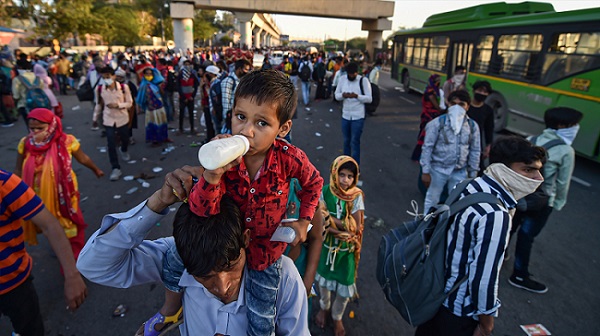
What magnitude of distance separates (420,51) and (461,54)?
3.75 meters

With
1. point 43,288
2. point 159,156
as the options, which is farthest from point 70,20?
point 43,288

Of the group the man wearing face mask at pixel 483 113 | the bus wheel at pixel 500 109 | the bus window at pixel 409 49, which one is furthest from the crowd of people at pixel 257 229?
the bus window at pixel 409 49

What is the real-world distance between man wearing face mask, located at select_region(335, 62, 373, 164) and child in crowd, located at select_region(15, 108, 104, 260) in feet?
14.8

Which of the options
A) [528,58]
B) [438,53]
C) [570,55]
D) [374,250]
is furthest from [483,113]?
[438,53]

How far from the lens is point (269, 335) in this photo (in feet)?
4.39

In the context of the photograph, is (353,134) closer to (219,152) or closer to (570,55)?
(219,152)

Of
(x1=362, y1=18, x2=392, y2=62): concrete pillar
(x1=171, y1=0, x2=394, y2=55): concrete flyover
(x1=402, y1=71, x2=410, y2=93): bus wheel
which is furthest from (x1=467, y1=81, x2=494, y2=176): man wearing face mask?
(x1=362, y1=18, x2=392, y2=62): concrete pillar

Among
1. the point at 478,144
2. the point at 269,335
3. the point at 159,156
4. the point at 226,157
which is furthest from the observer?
the point at 159,156

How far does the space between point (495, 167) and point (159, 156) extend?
717 cm

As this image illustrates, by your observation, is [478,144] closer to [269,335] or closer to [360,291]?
[360,291]

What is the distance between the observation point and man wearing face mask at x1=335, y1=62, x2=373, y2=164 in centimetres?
620

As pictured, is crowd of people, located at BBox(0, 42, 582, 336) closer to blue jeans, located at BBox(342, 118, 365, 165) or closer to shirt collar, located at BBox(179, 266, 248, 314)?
shirt collar, located at BBox(179, 266, 248, 314)

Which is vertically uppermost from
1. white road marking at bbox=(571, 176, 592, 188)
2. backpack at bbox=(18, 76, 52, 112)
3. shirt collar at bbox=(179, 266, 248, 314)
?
backpack at bbox=(18, 76, 52, 112)

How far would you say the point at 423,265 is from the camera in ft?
7.22
